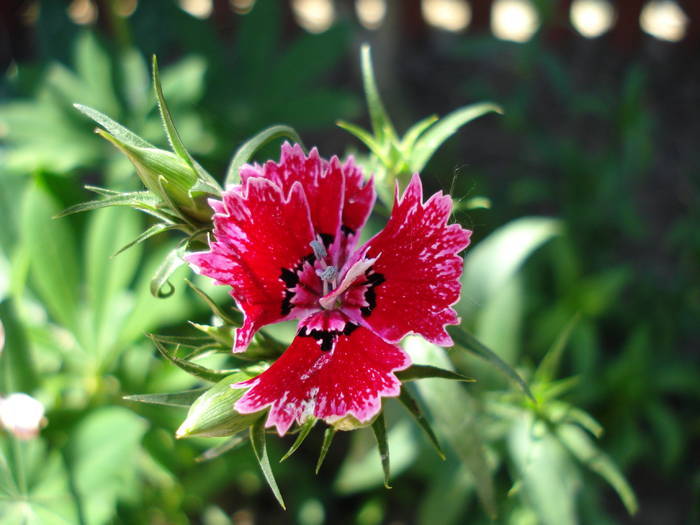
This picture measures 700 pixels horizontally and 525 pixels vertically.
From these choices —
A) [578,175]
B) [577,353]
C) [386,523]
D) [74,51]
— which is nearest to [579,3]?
[578,175]

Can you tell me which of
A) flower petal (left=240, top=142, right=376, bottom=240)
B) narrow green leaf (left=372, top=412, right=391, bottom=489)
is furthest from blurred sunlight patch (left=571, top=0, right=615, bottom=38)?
narrow green leaf (left=372, top=412, right=391, bottom=489)

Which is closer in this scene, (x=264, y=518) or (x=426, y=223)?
(x=426, y=223)

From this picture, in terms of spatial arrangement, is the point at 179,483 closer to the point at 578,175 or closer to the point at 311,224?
the point at 311,224

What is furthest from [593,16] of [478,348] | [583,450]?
[478,348]

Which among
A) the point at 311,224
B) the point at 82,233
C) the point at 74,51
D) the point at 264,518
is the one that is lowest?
the point at 264,518

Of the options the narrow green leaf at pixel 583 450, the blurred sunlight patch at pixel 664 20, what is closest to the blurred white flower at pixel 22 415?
the narrow green leaf at pixel 583 450

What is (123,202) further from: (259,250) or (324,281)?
(324,281)

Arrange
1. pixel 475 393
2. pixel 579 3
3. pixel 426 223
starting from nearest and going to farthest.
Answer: pixel 426 223 < pixel 475 393 < pixel 579 3

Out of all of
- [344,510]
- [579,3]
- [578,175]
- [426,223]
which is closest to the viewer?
[426,223]
